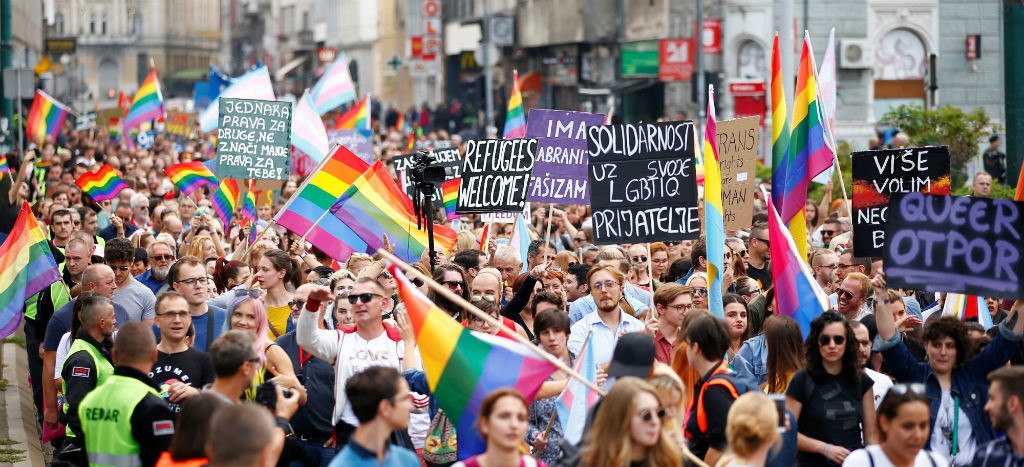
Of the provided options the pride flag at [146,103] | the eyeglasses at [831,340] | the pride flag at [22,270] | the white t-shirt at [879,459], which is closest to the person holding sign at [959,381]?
the eyeglasses at [831,340]

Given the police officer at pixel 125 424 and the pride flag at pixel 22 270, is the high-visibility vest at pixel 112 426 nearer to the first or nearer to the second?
the police officer at pixel 125 424

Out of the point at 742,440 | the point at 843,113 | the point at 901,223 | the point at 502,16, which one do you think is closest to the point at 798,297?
the point at 901,223

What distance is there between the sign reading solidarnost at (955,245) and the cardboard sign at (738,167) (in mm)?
4683

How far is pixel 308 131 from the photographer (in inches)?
733

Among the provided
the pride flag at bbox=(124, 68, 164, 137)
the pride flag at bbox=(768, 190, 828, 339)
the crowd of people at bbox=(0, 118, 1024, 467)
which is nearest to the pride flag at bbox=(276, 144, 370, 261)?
the crowd of people at bbox=(0, 118, 1024, 467)

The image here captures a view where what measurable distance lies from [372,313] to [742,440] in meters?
2.55

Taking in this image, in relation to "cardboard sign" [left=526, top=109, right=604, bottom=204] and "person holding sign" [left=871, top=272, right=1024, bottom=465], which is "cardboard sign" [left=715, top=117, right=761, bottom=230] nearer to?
"cardboard sign" [left=526, top=109, right=604, bottom=204]

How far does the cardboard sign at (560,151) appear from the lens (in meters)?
13.7

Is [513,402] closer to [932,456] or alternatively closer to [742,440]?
[742,440]

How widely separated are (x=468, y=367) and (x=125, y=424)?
1371 mm

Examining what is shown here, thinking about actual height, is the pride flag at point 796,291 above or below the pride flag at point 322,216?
below

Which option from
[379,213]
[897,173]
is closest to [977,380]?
[897,173]

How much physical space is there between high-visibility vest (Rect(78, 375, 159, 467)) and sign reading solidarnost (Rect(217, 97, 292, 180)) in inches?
348

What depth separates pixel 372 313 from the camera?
852cm
